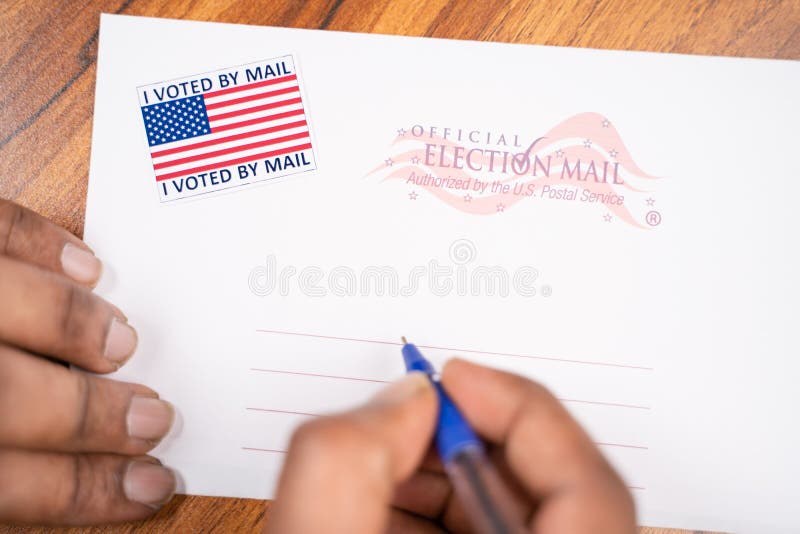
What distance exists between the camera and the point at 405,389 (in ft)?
1.62

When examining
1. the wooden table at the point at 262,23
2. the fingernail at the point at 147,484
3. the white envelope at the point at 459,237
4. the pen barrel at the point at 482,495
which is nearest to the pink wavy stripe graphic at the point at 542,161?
the white envelope at the point at 459,237

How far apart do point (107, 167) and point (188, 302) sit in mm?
194

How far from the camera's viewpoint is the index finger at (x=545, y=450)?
1.46ft

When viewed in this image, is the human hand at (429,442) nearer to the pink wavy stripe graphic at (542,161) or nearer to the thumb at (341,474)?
the thumb at (341,474)

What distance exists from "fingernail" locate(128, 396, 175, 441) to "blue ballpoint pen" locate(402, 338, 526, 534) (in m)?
0.33

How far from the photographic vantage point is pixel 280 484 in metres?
0.44

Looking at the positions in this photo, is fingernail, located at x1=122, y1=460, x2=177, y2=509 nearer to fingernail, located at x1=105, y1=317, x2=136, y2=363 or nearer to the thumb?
fingernail, located at x1=105, y1=317, x2=136, y2=363

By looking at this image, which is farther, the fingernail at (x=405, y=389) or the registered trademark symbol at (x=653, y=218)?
the registered trademark symbol at (x=653, y=218)

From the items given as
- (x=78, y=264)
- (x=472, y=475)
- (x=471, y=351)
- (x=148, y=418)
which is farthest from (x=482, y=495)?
(x=78, y=264)

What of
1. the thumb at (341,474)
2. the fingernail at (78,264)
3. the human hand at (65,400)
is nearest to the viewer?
the thumb at (341,474)

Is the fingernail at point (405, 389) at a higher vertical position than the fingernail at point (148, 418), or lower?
higher

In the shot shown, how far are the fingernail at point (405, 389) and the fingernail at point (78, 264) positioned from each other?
0.38 m

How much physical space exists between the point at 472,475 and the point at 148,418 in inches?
14.5

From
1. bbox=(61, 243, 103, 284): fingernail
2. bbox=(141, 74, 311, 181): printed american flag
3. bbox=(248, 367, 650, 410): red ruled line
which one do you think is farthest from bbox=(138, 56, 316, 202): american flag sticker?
bbox=(248, 367, 650, 410): red ruled line
